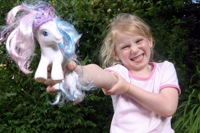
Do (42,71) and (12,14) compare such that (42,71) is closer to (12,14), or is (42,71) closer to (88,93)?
(12,14)

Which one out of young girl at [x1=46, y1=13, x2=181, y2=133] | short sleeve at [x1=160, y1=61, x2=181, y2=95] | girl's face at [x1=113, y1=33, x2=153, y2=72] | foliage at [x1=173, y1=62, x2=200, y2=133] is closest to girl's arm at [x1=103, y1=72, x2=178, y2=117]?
young girl at [x1=46, y1=13, x2=181, y2=133]

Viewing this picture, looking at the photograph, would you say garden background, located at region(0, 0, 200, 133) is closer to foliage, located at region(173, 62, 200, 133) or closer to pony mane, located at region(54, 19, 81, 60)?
foliage, located at region(173, 62, 200, 133)

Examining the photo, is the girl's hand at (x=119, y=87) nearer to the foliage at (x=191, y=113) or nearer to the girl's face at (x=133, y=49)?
the girl's face at (x=133, y=49)

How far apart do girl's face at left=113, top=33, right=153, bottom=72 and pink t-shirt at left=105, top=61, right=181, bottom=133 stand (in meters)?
0.09

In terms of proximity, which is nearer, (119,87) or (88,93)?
(119,87)

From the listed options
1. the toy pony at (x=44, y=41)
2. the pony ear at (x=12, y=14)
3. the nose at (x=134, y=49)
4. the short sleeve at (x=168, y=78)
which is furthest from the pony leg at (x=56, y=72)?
the short sleeve at (x=168, y=78)

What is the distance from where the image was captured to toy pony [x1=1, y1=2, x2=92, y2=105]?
0.71m

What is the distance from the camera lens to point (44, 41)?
2.35 ft

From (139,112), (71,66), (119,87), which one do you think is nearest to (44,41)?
(71,66)

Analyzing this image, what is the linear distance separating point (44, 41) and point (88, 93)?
1303 millimetres

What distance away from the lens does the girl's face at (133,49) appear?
1.29 meters

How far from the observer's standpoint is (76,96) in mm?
833

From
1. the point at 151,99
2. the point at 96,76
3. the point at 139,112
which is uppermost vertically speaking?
the point at 96,76

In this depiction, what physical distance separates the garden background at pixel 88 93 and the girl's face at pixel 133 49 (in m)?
0.58
